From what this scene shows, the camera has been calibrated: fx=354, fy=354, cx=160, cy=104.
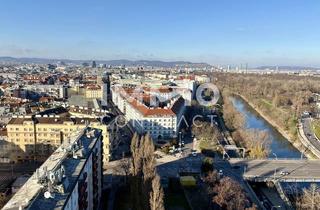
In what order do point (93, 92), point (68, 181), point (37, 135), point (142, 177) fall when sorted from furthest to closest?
1. point (93, 92)
2. point (37, 135)
3. point (142, 177)
4. point (68, 181)

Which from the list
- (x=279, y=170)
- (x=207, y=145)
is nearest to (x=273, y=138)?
(x=207, y=145)

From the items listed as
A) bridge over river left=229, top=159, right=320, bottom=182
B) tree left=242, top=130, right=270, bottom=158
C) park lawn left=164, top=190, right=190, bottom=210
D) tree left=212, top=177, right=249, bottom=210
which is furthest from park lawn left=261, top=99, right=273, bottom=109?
tree left=212, top=177, right=249, bottom=210

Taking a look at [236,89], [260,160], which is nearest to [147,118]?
[260,160]

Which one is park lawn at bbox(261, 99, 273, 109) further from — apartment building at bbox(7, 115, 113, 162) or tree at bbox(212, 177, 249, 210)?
tree at bbox(212, 177, 249, 210)

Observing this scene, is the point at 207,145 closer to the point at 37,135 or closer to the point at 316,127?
the point at 37,135

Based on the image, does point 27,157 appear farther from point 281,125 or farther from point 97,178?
point 281,125
